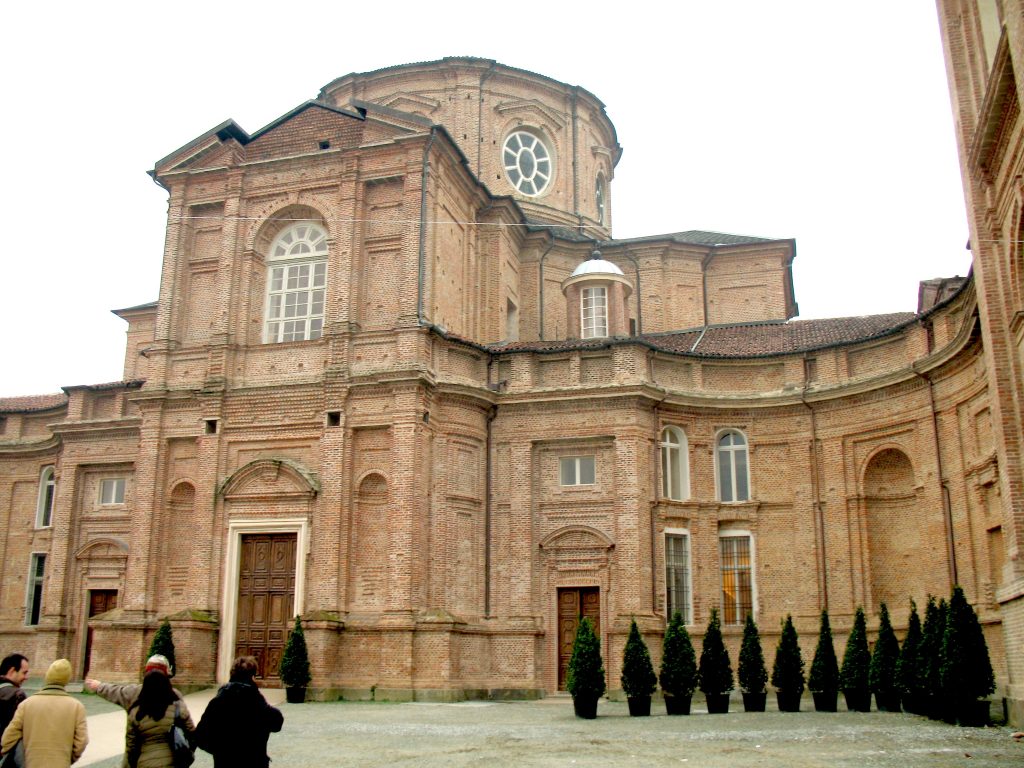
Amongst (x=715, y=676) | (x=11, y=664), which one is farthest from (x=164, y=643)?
(x=11, y=664)

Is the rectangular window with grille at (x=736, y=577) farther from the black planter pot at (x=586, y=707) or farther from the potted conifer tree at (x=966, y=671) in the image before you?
the potted conifer tree at (x=966, y=671)

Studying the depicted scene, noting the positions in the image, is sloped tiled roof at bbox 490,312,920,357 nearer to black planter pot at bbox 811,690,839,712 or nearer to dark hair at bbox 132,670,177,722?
black planter pot at bbox 811,690,839,712

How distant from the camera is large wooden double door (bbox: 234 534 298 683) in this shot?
25109 millimetres

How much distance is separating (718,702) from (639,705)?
188 centimetres

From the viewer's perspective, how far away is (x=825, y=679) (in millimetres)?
20844

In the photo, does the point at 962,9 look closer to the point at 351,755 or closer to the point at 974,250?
the point at 974,250

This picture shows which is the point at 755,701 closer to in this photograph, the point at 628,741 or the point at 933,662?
the point at 933,662

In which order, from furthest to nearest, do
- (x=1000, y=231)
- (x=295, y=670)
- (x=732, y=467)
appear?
(x=732, y=467), (x=295, y=670), (x=1000, y=231)

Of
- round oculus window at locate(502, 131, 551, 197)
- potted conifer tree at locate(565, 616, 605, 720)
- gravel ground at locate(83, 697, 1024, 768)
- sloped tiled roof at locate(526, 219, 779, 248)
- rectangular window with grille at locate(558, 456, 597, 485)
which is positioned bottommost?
gravel ground at locate(83, 697, 1024, 768)

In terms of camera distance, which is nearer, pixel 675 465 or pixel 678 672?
pixel 678 672

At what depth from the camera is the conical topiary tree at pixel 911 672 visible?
1900 cm

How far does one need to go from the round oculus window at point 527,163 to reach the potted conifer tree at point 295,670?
19.2 metres

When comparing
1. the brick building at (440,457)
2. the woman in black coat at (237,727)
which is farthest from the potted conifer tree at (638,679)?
the woman in black coat at (237,727)

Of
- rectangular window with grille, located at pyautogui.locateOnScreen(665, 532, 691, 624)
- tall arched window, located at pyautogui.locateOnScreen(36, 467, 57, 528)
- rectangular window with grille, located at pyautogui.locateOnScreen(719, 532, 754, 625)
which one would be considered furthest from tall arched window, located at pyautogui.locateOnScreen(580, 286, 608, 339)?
tall arched window, located at pyautogui.locateOnScreen(36, 467, 57, 528)
